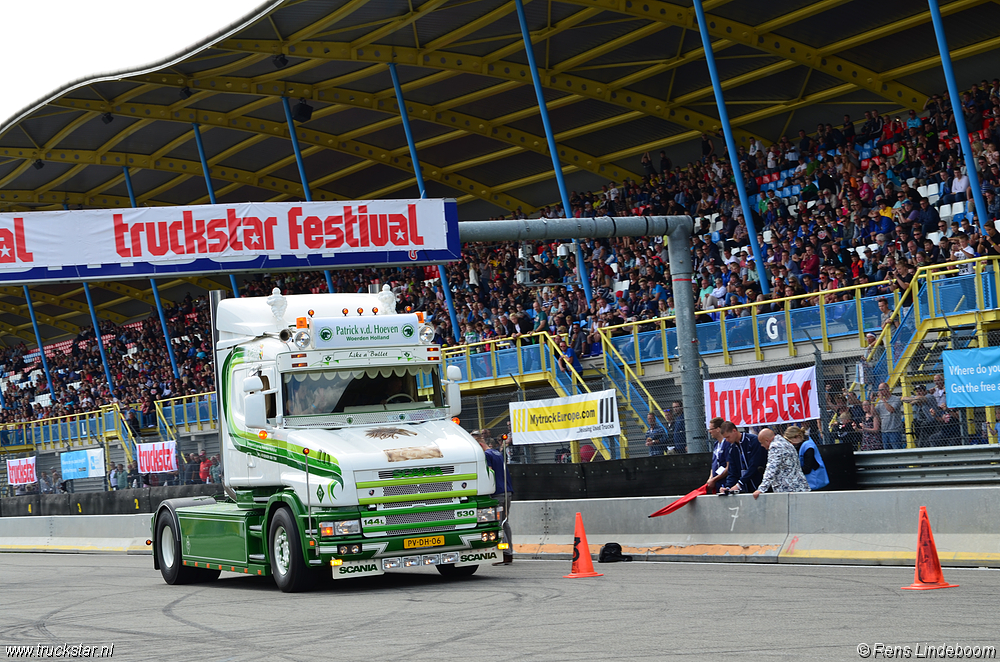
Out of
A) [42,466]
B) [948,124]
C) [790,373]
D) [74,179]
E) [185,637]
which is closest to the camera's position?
[185,637]

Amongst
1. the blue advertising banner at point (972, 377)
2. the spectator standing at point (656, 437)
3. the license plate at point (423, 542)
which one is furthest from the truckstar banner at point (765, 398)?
the license plate at point (423, 542)

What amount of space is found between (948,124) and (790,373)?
1227cm

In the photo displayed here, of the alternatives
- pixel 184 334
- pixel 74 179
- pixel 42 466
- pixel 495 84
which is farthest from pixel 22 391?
pixel 495 84

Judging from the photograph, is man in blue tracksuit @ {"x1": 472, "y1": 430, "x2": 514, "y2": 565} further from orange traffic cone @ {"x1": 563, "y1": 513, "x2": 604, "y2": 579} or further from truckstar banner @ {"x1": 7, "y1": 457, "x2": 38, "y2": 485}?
truckstar banner @ {"x1": 7, "y1": 457, "x2": 38, "y2": 485}

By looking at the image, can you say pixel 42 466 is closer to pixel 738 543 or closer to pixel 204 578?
pixel 204 578

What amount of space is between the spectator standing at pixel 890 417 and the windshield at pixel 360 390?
630cm

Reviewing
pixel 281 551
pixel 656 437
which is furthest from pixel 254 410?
pixel 656 437

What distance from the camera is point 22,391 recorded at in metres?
69.6

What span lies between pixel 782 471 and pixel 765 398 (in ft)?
10.9

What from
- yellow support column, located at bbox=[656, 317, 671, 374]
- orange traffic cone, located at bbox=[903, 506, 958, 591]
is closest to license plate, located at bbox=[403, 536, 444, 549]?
orange traffic cone, located at bbox=[903, 506, 958, 591]

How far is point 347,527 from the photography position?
13102mm

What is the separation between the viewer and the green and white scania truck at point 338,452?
13258mm

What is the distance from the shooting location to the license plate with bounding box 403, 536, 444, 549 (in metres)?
13.3

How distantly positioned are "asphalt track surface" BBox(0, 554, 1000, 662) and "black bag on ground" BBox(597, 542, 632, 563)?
0.26 metres
